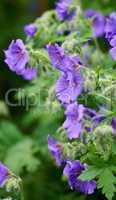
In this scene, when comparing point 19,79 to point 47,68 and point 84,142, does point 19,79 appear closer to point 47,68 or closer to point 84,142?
point 47,68

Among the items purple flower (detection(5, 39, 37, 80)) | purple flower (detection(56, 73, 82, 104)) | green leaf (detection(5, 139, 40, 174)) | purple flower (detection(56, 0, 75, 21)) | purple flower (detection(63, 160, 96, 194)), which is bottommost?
green leaf (detection(5, 139, 40, 174))

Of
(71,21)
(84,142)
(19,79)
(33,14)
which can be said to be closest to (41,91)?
(71,21)

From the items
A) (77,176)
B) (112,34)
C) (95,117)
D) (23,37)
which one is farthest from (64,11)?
(23,37)

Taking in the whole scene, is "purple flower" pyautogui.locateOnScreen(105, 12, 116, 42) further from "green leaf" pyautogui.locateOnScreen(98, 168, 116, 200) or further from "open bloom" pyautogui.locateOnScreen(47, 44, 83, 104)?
"green leaf" pyautogui.locateOnScreen(98, 168, 116, 200)

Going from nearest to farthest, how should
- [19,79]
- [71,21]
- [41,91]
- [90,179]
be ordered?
[90,179] → [71,21] → [41,91] → [19,79]

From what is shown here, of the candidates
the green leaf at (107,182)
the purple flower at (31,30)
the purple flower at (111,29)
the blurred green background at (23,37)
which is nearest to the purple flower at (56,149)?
the green leaf at (107,182)

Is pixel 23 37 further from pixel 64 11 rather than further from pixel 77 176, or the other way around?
pixel 77 176

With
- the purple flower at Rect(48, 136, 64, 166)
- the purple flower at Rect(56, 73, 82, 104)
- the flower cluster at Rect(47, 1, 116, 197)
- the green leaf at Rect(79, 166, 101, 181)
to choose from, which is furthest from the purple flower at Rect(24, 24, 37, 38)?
the green leaf at Rect(79, 166, 101, 181)
